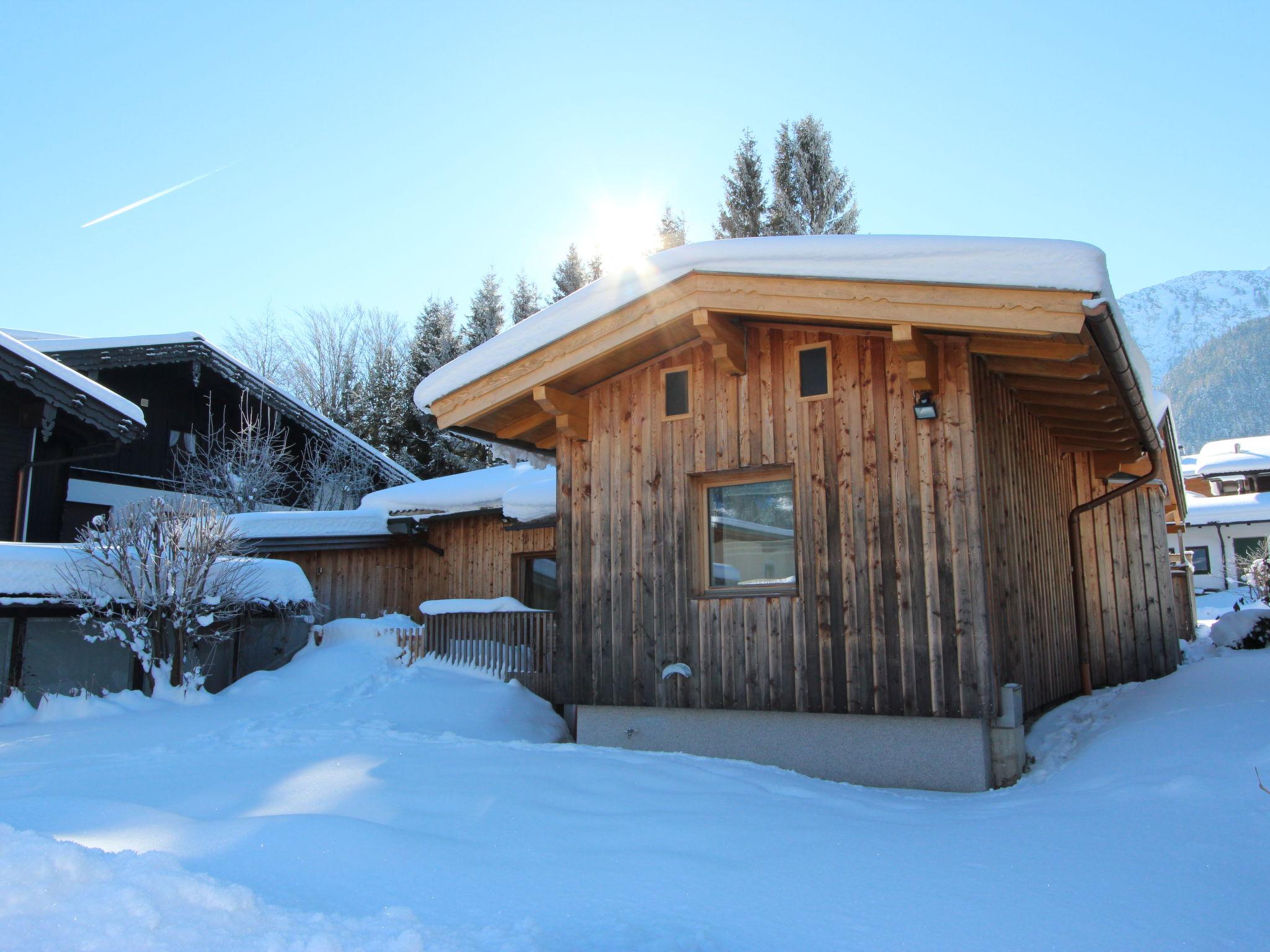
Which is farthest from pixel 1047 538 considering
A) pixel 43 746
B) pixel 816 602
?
pixel 43 746

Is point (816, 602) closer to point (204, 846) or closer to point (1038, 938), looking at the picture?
point (1038, 938)

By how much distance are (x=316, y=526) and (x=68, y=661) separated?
614 cm

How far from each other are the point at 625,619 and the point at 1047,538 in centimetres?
406

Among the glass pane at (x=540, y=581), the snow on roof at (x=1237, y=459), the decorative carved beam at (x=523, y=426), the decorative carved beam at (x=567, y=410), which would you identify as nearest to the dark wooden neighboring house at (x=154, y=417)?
the glass pane at (x=540, y=581)

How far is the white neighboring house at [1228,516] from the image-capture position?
3325 centimetres

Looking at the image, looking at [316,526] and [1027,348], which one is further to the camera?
[316,526]

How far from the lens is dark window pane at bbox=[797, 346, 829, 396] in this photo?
7.01 meters

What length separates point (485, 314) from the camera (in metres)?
32.2

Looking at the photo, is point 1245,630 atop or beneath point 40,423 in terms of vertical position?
beneath

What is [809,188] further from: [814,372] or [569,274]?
[814,372]

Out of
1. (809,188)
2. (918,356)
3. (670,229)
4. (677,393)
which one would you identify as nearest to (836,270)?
(918,356)

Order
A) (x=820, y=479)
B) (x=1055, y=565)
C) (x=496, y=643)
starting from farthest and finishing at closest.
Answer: (x=496, y=643) < (x=1055, y=565) < (x=820, y=479)

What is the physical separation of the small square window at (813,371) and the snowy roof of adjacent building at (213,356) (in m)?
14.3

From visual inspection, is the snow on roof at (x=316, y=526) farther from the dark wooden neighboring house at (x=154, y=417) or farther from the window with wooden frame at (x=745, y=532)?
the window with wooden frame at (x=745, y=532)
